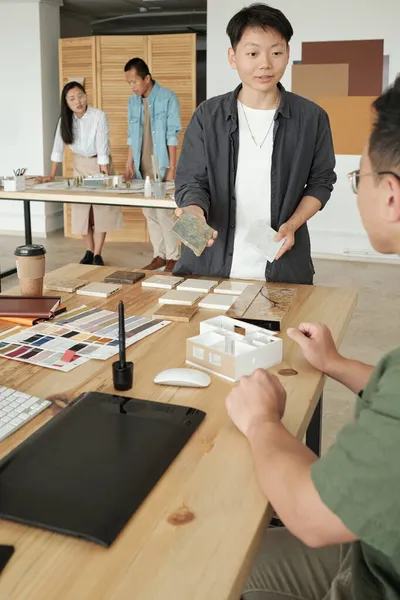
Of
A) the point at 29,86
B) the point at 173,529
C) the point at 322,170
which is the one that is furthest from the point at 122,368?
the point at 29,86

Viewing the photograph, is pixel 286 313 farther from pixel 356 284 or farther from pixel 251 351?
pixel 356 284

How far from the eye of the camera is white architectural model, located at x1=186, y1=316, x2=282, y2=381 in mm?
1416

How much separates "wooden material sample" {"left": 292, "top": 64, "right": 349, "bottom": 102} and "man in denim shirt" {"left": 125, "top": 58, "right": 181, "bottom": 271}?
115cm

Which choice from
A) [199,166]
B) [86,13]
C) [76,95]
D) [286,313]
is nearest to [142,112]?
[76,95]

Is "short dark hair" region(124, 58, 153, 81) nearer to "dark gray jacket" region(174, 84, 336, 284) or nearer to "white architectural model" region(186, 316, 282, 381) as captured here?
"dark gray jacket" region(174, 84, 336, 284)

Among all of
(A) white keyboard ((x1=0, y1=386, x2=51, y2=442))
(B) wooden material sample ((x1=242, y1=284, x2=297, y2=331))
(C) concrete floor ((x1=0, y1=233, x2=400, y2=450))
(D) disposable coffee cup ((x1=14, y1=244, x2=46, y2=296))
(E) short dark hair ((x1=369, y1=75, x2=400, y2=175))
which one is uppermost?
(E) short dark hair ((x1=369, y1=75, x2=400, y2=175))

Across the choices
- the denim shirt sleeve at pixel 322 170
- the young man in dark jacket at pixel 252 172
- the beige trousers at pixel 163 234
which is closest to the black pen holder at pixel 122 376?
the young man in dark jacket at pixel 252 172

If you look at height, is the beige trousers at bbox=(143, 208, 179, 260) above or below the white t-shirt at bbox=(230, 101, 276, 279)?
below

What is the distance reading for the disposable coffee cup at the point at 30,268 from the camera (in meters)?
1.93

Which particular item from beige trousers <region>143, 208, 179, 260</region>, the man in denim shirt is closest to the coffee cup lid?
the man in denim shirt

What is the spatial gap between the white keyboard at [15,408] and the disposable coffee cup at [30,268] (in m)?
0.68

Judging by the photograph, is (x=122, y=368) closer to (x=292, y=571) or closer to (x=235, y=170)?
(x=292, y=571)

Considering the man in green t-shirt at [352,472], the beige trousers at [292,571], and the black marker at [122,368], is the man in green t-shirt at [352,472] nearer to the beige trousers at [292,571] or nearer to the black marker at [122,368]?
the beige trousers at [292,571]

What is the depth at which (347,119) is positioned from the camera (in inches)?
236
